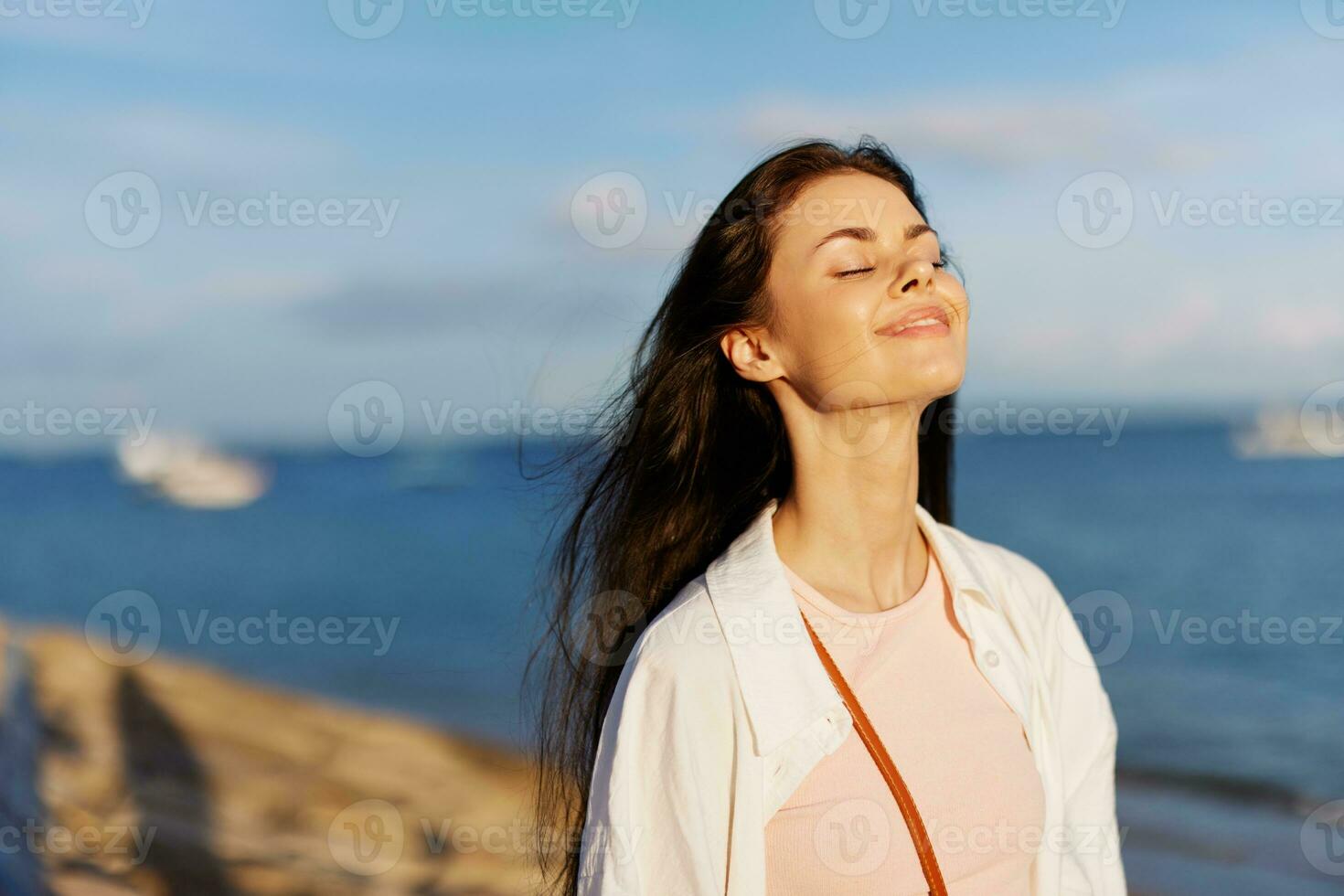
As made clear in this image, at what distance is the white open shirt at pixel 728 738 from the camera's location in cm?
205

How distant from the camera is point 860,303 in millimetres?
2305

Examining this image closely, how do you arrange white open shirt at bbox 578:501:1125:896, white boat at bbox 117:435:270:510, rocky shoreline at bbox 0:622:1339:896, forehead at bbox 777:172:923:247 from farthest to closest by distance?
white boat at bbox 117:435:270:510 → rocky shoreline at bbox 0:622:1339:896 → forehead at bbox 777:172:923:247 → white open shirt at bbox 578:501:1125:896

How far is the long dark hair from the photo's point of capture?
2.62 metres

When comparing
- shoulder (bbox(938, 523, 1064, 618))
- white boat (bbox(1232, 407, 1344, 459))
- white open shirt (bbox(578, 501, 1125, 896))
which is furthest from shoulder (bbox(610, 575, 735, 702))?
white boat (bbox(1232, 407, 1344, 459))

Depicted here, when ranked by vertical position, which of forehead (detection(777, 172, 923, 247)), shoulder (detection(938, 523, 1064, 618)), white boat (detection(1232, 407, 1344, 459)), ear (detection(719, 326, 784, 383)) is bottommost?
shoulder (detection(938, 523, 1064, 618))

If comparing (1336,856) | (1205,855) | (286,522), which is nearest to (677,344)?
(1205,855)

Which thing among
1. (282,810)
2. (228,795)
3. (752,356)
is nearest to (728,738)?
(752,356)

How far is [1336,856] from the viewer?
6945 millimetres

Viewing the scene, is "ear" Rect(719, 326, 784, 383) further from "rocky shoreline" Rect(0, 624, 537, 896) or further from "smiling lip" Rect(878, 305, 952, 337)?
"rocky shoreline" Rect(0, 624, 537, 896)

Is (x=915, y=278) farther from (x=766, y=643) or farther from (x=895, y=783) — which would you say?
(x=895, y=783)

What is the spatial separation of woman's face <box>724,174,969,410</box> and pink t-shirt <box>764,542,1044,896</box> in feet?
1.41

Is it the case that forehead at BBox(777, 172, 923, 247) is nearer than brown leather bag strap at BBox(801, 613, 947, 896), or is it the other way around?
brown leather bag strap at BBox(801, 613, 947, 896)

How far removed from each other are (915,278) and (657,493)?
759mm

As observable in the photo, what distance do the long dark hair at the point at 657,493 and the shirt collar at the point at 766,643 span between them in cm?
26
